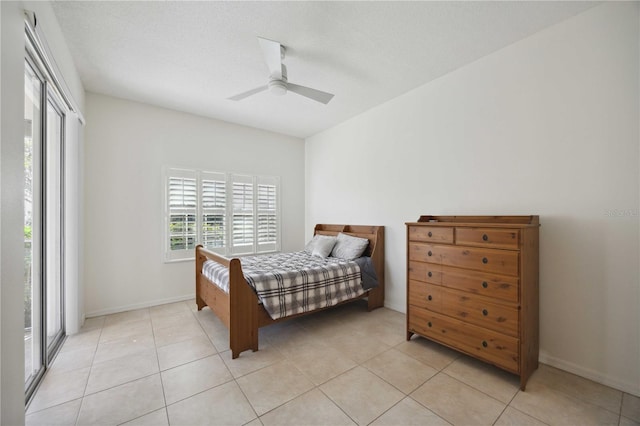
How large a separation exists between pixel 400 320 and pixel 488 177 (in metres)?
1.87

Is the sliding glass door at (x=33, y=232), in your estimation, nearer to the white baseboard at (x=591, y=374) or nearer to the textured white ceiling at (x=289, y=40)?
the textured white ceiling at (x=289, y=40)

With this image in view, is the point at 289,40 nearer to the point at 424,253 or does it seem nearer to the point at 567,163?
the point at 424,253

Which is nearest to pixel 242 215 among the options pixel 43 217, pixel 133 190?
pixel 133 190

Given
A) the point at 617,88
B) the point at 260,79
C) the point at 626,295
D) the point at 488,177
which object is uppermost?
the point at 260,79

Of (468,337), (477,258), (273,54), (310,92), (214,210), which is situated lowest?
(468,337)

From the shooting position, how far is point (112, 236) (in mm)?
3420

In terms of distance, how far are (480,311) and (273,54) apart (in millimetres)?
2726

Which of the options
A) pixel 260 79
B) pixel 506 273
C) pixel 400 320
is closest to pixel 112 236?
pixel 260 79

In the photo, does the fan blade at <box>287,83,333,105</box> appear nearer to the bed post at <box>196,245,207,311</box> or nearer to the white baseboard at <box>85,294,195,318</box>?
the bed post at <box>196,245,207,311</box>

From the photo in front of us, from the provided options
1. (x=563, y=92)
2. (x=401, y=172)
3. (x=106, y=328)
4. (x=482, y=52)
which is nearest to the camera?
(x=563, y=92)

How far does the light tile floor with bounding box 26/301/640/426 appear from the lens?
5.40 ft

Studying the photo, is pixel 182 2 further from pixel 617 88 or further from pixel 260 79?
pixel 617 88

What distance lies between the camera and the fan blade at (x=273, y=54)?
2087 mm

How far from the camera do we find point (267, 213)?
473 cm
